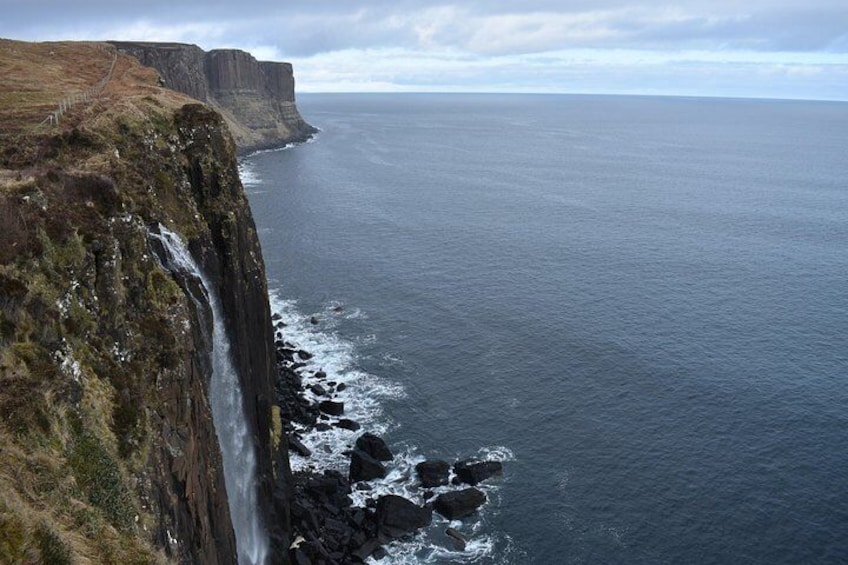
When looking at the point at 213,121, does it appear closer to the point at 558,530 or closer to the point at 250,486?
the point at 250,486

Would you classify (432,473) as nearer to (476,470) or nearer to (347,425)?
(476,470)

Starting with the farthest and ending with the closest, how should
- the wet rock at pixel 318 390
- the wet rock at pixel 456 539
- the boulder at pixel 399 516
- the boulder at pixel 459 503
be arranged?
the wet rock at pixel 318 390 < the boulder at pixel 459 503 < the boulder at pixel 399 516 < the wet rock at pixel 456 539

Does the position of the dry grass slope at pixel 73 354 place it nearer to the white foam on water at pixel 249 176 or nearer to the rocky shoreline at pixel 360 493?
the rocky shoreline at pixel 360 493

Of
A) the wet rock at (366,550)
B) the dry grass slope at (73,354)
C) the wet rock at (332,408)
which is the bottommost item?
the wet rock at (366,550)

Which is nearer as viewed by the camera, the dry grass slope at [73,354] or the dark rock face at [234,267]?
the dry grass slope at [73,354]

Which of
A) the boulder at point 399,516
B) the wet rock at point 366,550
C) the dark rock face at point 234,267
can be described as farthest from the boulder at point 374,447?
the wet rock at point 366,550

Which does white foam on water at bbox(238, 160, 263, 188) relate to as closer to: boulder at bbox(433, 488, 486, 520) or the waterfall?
boulder at bbox(433, 488, 486, 520)

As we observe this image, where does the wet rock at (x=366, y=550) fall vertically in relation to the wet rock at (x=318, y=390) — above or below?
below

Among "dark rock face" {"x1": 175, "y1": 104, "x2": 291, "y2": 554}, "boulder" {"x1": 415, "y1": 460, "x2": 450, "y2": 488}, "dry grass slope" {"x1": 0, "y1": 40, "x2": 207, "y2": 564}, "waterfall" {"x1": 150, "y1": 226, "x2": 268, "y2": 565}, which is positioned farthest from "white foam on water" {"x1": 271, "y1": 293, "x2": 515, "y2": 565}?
"dry grass slope" {"x1": 0, "y1": 40, "x2": 207, "y2": 564}
